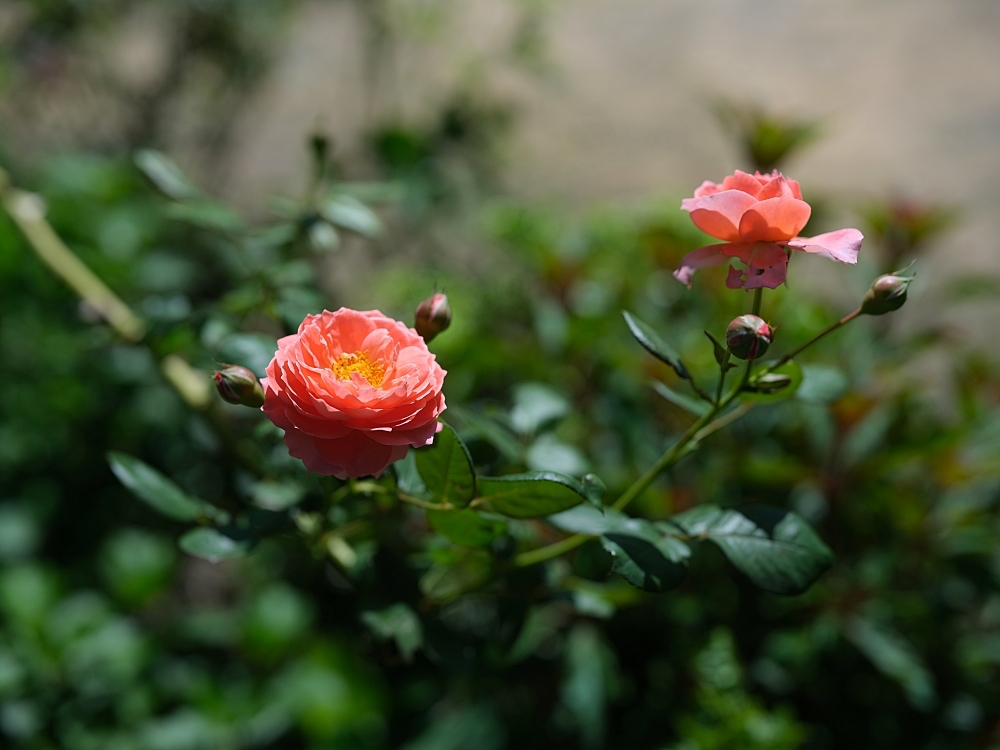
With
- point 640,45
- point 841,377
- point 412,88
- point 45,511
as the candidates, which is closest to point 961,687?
point 841,377

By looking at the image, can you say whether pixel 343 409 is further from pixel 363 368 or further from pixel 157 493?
pixel 157 493

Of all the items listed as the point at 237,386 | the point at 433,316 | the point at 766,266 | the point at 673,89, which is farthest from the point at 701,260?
the point at 673,89

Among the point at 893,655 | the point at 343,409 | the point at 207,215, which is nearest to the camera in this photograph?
the point at 343,409

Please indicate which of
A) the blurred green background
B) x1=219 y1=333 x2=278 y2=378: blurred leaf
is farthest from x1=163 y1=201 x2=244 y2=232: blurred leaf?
x1=219 y1=333 x2=278 y2=378: blurred leaf

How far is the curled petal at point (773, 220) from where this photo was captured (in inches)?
18.1

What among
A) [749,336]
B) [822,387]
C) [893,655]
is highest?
[749,336]

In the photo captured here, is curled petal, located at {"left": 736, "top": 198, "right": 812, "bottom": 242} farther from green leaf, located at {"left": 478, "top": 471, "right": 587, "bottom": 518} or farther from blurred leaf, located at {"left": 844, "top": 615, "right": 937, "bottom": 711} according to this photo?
blurred leaf, located at {"left": 844, "top": 615, "right": 937, "bottom": 711}

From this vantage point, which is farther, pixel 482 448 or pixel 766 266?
pixel 482 448

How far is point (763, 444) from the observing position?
1078mm

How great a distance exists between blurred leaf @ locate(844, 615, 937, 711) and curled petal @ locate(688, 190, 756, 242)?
25.8 inches

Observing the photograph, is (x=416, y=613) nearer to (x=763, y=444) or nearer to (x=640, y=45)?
(x=763, y=444)

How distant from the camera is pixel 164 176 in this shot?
745 millimetres

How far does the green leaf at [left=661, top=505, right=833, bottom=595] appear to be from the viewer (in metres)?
0.51

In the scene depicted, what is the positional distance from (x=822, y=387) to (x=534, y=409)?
0.76 feet
